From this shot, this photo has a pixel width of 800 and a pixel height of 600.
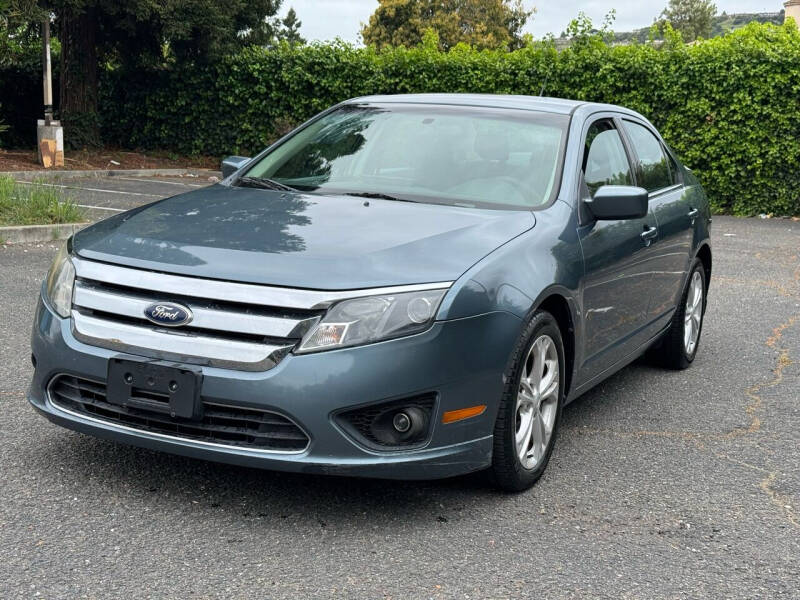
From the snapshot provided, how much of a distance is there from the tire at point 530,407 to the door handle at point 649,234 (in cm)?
130

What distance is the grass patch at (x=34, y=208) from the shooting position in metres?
10.1

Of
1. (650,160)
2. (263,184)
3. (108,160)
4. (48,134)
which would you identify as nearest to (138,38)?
(108,160)

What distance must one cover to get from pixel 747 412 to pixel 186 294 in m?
3.37

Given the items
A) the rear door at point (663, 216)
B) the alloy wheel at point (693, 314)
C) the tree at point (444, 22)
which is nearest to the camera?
the rear door at point (663, 216)

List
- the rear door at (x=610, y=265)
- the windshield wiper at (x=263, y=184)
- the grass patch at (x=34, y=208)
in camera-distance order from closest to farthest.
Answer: the rear door at (x=610, y=265) → the windshield wiper at (x=263, y=184) → the grass patch at (x=34, y=208)

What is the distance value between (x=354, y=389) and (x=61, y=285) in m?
1.30

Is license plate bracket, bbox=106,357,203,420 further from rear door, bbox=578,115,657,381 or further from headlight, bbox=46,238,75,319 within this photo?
rear door, bbox=578,115,657,381

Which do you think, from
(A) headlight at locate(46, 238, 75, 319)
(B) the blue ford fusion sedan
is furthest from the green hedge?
(A) headlight at locate(46, 238, 75, 319)

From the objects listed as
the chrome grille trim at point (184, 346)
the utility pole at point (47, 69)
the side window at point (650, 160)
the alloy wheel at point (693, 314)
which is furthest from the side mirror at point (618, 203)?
the utility pole at point (47, 69)

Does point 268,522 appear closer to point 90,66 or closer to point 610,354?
point 610,354

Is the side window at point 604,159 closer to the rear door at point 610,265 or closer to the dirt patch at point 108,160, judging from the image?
the rear door at point 610,265

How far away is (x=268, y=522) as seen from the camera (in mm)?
3711

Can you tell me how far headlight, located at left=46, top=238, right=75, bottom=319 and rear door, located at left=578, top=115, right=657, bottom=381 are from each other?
214 cm

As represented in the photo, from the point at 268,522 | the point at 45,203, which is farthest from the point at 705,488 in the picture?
the point at 45,203
